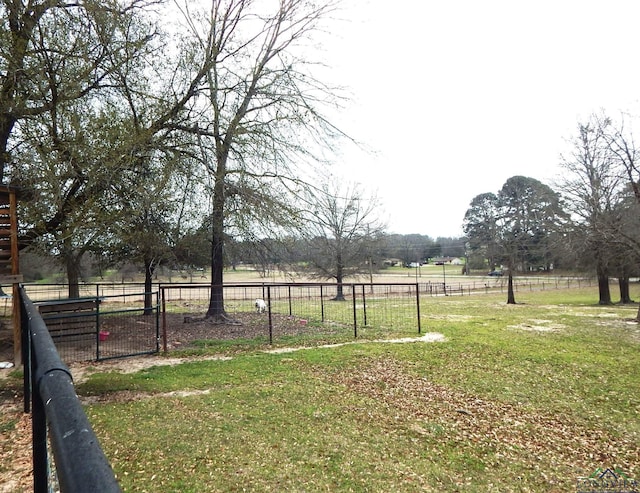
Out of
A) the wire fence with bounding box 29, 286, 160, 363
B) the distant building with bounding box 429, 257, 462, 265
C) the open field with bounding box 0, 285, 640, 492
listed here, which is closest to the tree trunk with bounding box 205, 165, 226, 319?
the wire fence with bounding box 29, 286, 160, 363

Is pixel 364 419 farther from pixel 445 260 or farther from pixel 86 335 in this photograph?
pixel 445 260

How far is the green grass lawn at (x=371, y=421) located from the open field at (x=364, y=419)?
0.06 ft

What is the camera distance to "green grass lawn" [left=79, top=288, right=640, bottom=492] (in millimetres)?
3373

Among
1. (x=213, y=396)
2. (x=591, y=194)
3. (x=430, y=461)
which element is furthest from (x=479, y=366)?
(x=591, y=194)

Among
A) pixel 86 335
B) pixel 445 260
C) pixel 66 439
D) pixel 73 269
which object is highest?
pixel 73 269

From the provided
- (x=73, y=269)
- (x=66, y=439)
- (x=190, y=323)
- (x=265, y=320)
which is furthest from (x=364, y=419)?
(x=73, y=269)

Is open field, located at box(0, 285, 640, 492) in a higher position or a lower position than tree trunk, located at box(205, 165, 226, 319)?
lower

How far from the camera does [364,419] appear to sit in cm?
462

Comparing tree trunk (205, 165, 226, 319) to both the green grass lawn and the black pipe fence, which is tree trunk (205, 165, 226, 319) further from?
the black pipe fence

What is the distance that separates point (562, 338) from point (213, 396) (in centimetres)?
949

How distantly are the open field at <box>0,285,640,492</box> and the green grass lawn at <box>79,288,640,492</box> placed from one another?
0.02 metres

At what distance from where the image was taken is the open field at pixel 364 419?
3.38 meters

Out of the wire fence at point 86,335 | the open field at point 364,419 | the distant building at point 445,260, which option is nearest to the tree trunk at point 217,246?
the wire fence at point 86,335

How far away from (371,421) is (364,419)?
95 millimetres
